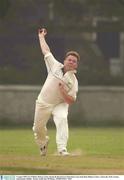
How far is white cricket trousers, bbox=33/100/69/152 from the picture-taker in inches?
574

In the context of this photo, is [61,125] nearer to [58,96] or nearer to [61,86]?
[58,96]

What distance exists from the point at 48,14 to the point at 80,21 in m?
2.24

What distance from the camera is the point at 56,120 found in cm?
1461

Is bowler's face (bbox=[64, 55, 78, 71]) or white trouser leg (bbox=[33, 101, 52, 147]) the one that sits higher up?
bowler's face (bbox=[64, 55, 78, 71])

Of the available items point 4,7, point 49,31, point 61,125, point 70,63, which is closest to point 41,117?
point 61,125

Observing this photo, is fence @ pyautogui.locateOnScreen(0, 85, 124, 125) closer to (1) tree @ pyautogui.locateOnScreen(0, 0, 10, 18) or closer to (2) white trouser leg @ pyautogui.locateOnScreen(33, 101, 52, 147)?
(1) tree @ pyautogui.locateOnScreen(0, 0, 10, 18)

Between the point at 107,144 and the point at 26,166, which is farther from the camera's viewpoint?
the point at 107,144

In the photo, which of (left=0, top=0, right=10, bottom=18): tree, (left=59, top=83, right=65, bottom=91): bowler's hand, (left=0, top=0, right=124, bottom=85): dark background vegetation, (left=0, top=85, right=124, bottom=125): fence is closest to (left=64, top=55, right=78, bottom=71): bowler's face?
(left=59, top=83, right=65, bottom=91): bowler's hand

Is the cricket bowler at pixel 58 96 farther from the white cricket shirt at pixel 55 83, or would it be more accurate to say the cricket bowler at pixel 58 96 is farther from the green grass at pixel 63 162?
the green grass at pixel 63 162

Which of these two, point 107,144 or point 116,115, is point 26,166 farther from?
point 116,115

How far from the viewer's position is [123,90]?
110 ft

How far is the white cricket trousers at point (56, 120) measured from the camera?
47.8 feet

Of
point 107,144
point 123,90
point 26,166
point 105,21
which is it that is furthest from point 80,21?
point 26,166

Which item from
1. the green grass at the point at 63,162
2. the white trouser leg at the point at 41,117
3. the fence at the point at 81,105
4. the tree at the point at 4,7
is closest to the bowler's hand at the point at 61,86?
the white trouser leg at the point at 41,117
